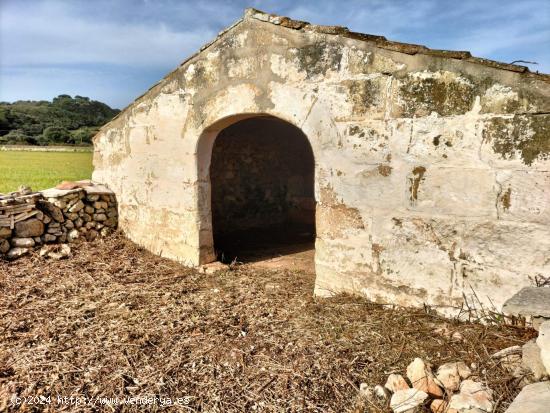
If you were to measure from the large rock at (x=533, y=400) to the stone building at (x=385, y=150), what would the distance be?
1.24 meters

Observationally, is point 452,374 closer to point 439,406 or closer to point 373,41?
point 439,406

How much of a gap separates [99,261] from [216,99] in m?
2.91

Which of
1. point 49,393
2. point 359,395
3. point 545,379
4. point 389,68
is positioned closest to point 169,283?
point 49,393

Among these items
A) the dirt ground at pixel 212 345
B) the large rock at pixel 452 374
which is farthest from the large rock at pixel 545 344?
the large rock at pixel 452 374

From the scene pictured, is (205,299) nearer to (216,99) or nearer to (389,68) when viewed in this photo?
(216,99)

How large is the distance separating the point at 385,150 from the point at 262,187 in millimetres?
5579

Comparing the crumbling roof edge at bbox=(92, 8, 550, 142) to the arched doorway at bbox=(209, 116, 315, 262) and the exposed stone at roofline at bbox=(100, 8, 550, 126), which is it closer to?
the exposed stone at roofline at bbox=(100, 8, 550, 126)

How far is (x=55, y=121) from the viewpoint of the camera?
58.0m

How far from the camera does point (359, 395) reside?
2625 millimetres

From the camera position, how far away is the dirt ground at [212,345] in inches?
106

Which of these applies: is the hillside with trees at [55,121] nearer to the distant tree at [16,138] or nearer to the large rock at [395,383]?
the distant tree at [16,138]

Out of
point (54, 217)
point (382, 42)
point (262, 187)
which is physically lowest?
point (54, 217)

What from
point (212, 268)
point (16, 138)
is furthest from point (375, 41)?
point (16, 138)

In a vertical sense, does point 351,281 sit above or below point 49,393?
above
